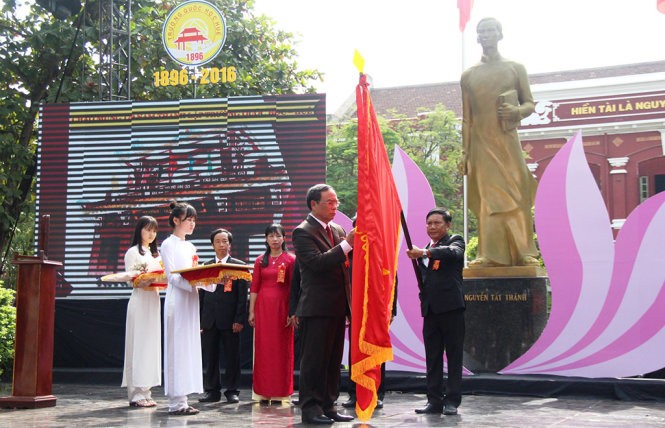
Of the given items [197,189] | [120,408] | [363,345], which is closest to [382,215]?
[363,345]

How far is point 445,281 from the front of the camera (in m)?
5.80

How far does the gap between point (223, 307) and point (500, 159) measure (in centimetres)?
295

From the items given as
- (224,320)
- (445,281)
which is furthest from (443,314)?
(224,320)

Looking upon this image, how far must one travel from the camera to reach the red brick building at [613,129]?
2341 cm

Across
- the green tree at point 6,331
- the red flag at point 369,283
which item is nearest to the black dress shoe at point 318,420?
the red flag at point 369,283

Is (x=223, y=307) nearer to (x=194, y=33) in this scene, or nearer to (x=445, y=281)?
(x=445, y=281)

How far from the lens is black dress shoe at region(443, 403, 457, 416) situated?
221 inches

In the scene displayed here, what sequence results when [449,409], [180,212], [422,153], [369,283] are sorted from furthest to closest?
1. [422,153]
2. [180,212]
3. [449,409]
4. [369,283]

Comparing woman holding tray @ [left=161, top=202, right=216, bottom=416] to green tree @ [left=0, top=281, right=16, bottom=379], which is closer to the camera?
woman holding tray @ [left=161, top=202, right=216, bottom=416]

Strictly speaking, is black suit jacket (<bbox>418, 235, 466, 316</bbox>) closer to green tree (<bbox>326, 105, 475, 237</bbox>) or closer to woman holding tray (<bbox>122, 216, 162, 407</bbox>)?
woman holding tray (<bbox>122, 216, 162, 407</bbox>)

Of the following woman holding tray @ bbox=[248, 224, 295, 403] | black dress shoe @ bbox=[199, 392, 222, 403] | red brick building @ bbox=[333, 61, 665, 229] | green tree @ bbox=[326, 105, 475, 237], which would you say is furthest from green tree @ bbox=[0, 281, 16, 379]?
red brick building @ bbox=[333, 61, 665, 229]

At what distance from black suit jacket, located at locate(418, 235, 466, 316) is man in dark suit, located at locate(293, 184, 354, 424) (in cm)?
88

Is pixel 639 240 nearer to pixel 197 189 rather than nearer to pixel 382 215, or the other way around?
pixel 382 215

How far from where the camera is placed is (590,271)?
7242 mm
